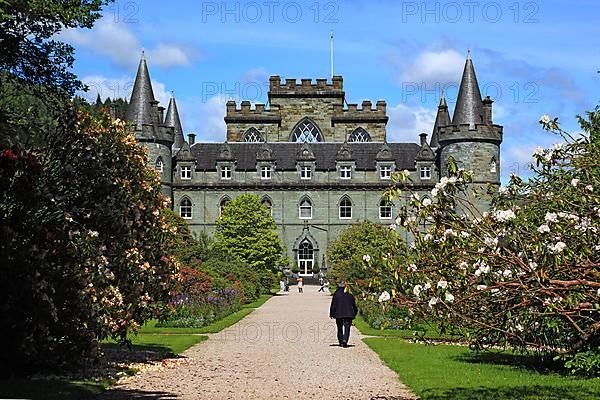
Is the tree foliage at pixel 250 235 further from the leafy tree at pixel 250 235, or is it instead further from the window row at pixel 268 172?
the window row at pixel 268 172

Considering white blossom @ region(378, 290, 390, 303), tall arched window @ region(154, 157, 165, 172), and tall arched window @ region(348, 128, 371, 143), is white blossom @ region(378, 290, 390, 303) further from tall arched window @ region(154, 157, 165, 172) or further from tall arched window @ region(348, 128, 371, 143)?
tall arched window @ region(348, 128, 371, 143)

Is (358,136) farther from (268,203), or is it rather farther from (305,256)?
(305,256)

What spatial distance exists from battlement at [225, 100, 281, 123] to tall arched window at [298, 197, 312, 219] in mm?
9042

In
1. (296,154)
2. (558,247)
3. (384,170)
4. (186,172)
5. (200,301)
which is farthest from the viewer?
(296,154)

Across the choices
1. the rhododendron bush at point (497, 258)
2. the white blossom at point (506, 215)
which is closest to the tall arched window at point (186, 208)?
the rhododendron bush at point (497, 258)

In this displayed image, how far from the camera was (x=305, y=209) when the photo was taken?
62.6 meters

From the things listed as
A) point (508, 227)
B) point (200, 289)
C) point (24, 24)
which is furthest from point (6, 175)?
point (200, 289)

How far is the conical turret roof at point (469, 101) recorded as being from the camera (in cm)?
5762

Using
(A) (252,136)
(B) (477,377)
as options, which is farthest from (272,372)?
(A) (252,136)

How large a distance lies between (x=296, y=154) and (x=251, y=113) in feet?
23.3

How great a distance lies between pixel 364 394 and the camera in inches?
423

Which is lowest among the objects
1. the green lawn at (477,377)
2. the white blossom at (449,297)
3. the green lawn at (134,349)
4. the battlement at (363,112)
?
the green lawn at (477,377)

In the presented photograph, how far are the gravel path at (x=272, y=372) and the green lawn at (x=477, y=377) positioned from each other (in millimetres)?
377

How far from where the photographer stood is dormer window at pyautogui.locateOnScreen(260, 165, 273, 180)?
62.7 metres
